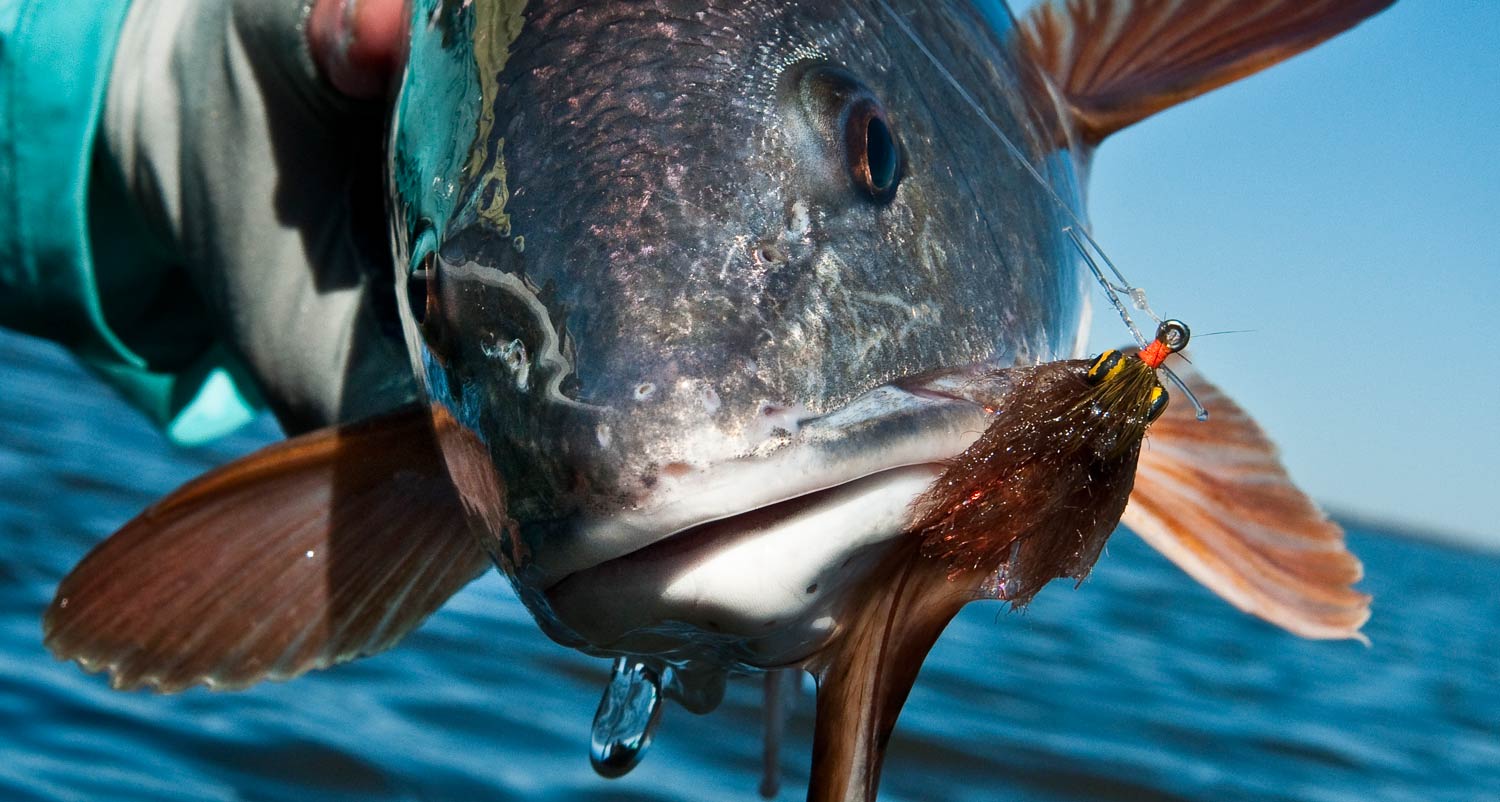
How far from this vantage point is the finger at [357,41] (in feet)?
5.82

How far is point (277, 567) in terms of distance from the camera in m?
1.78

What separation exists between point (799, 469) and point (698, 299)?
0.16 metres

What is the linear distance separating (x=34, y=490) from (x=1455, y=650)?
1235cm

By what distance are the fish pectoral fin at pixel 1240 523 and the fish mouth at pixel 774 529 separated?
0.79m

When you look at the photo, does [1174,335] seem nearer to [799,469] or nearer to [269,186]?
[799,469]

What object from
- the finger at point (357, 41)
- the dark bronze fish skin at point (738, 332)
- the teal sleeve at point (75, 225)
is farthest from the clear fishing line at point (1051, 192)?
the teal sleeve at point (75, 225)

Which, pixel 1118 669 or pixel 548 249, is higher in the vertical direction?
pixel 548 249

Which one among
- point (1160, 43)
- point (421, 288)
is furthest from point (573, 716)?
point (421, 288)

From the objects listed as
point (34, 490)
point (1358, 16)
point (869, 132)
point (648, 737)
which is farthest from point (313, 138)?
point (34, 490)

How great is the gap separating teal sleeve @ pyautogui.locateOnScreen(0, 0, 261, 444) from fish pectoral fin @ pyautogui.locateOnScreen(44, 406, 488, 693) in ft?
2.17

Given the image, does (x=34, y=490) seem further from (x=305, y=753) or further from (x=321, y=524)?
(x=321, y=524)

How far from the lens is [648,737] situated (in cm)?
183

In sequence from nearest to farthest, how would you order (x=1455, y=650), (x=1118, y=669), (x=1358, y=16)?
(x=1358, y=16)
(x=1118, y=669)
(x=1455, y=650)

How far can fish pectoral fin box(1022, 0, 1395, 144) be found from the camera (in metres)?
2.00
